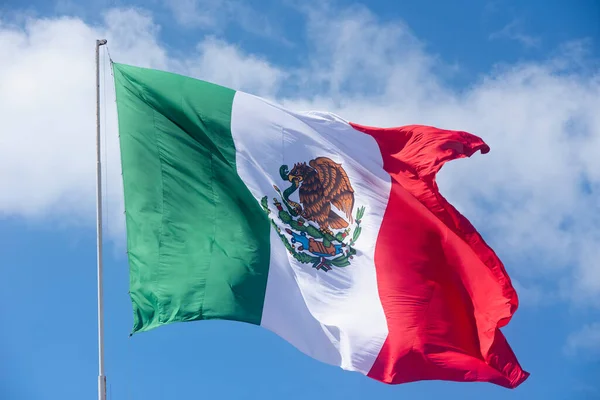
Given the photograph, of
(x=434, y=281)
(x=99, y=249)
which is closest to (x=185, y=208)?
(x=99, y=249)

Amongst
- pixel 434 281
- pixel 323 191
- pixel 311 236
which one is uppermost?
pixel 323 191

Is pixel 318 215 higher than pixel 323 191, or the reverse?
pixel 323 191

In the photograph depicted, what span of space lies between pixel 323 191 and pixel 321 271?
1990mm

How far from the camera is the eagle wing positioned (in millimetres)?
26859

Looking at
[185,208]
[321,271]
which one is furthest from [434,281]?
[185,208]

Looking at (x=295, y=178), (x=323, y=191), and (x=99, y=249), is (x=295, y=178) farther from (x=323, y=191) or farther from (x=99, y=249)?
(x=99, y=249)

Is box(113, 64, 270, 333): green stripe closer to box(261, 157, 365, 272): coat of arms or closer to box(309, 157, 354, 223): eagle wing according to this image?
box(261, 157, 365, 272): coat of arms

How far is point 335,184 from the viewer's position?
88.4 feet

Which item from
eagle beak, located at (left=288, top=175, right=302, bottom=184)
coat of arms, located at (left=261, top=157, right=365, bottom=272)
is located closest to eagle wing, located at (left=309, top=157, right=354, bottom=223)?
coat of arms, located at (left=261, top=157, right=365, bottom=272)

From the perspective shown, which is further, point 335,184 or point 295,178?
point 335,184

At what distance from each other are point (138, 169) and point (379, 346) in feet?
22.1

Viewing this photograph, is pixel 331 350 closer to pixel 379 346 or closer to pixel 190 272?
pixel 379 346

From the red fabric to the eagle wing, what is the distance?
985 millimetres

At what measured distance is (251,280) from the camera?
25.2 meters
